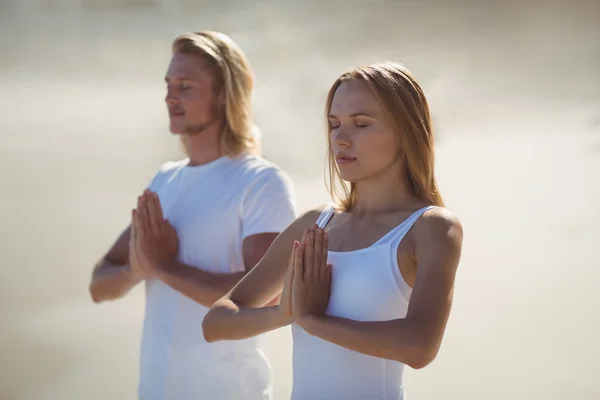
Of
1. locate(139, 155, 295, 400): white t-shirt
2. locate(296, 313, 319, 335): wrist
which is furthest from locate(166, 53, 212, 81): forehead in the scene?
locate(296, 313, 319, 335): wrist

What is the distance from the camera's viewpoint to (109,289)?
9.24 ft

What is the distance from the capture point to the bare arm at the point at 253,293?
6.86 feet

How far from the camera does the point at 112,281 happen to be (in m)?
2.81

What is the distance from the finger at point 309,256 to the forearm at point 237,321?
14cm

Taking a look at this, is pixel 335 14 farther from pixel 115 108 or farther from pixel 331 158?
pixel 331 158

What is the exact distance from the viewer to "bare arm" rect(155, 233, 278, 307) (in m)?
2.54

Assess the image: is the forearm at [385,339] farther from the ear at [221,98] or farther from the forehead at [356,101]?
the ear at [221,98]

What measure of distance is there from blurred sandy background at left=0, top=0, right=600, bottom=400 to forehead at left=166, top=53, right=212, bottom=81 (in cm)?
118

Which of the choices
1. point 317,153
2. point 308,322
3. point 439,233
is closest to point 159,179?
point 317,153

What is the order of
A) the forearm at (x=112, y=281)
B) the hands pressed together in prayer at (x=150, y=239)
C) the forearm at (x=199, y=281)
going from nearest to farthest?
the forearm at (x=199, y=281) → the hands pressed together in prayer at (x=150, y=239) → the forearm at (x=112, y=281)

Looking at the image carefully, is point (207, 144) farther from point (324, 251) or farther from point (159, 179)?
point (324, 251)

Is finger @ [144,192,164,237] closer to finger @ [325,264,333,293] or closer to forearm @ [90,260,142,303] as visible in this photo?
forearm @ [90,260,142,303]

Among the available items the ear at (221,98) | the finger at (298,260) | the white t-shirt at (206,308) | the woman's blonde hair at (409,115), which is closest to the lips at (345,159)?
the woman's blonde hair at (409,115)

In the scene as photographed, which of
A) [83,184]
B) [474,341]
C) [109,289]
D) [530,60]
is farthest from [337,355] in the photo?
[83,184]
